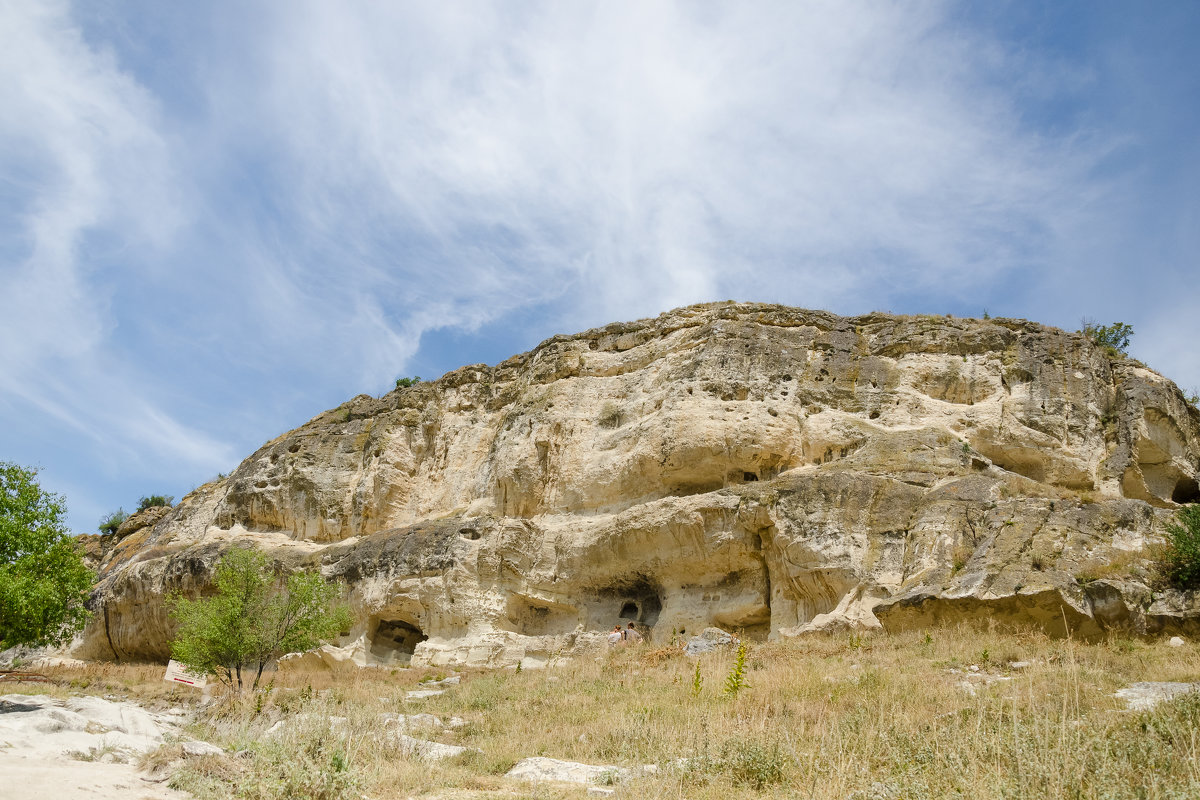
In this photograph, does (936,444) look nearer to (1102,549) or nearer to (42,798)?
(1102,549)

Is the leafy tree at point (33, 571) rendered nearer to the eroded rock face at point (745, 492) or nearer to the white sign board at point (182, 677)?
the white sign board at point (182, 677)

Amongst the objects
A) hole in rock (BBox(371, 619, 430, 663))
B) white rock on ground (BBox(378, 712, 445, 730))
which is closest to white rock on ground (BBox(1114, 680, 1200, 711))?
white rock on ground (BBox(378, 712, 445, 730))

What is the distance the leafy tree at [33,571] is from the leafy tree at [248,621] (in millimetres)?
2776

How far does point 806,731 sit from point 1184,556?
393 inches

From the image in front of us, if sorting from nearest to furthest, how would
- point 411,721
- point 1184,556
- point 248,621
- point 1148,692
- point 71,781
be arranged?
1. point 71,781
2. point 1148,692
3. point 411,721
4. point 1184,556
5. point 248,621

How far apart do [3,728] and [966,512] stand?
17698 millimetres

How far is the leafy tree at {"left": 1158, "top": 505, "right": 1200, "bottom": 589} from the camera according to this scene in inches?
661

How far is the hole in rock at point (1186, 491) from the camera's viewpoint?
27.1 metres

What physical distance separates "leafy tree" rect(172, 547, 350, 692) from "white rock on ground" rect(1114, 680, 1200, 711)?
16.2 metres

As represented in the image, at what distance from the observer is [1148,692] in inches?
477

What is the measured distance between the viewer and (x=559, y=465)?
2955cm

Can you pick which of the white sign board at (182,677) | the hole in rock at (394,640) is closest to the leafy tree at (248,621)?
the white sign board at (182,677)

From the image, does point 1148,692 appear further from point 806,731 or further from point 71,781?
point 71,781

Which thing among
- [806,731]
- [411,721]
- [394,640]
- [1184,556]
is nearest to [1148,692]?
Result: [806,731]
